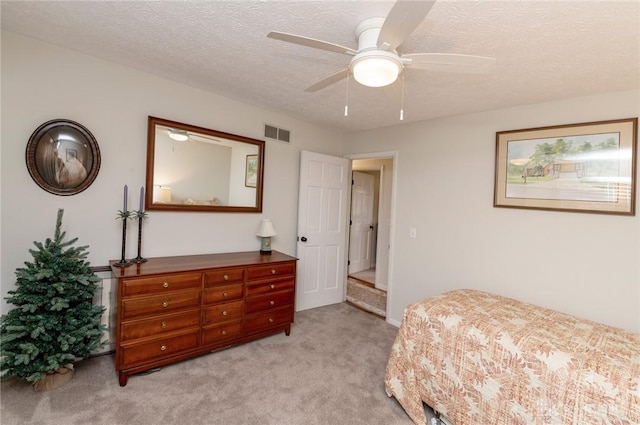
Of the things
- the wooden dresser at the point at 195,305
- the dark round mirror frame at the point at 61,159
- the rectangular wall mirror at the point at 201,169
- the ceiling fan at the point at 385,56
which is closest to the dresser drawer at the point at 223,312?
the wooden dresser at the point at 195,305

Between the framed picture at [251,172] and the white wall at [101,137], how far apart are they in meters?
0.27

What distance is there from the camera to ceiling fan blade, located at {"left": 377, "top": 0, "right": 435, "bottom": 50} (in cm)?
103

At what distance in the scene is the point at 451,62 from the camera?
4.80 feet

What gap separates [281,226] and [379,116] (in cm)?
175

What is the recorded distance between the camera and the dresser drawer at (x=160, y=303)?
2.04 m

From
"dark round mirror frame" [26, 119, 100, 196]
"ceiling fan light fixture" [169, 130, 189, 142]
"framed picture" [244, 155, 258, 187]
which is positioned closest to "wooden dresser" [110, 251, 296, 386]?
"dark round mirror frame" [26, 119, 100, 196]

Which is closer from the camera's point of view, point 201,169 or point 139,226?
point 139,226

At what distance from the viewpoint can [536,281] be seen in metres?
2.54

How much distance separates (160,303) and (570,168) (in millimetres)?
3519

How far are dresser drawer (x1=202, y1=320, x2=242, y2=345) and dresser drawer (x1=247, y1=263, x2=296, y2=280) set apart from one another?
0.44 meters

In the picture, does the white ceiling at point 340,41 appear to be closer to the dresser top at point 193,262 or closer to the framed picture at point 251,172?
the framed picture at point 251,172

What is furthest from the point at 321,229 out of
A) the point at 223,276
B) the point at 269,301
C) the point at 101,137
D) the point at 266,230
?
the point at 101,137

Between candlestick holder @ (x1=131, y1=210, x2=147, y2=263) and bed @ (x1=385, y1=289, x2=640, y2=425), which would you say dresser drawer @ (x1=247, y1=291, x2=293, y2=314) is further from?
bed @ (x1=385, y1=289, x2=640, y2=425)

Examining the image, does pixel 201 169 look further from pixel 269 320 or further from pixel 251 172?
pixel 269 320
